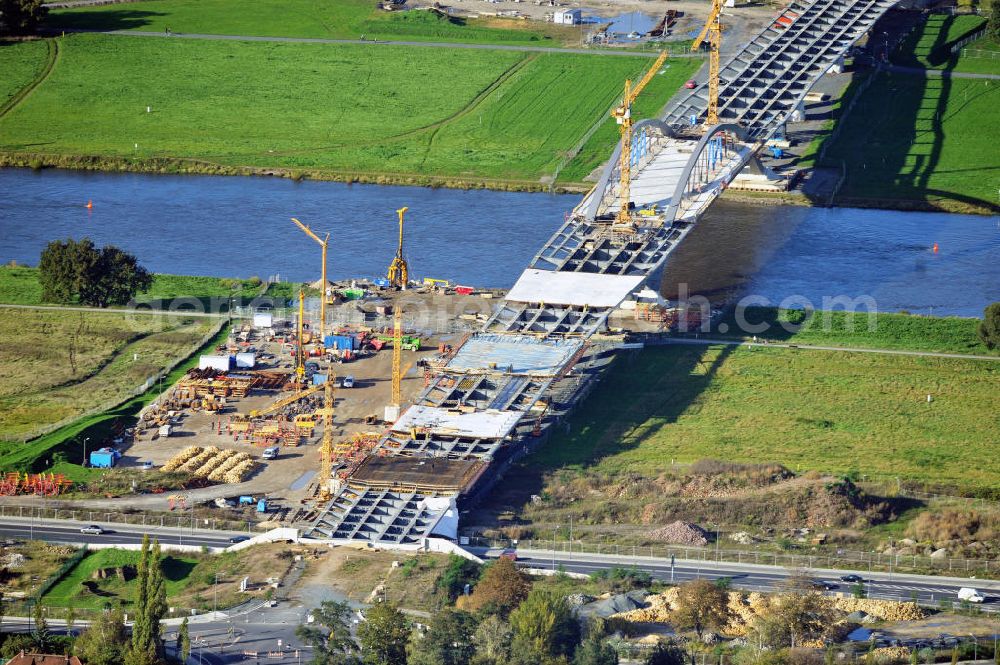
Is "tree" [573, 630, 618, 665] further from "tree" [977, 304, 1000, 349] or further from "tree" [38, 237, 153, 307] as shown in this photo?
"tree" [38, 237, 153, 307]

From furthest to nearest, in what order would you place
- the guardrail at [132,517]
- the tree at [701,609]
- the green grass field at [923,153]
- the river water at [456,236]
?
the green grass field at [923,153]
the river water at [456,236]
the guardrail at [132,517]
the tree at [701,609]

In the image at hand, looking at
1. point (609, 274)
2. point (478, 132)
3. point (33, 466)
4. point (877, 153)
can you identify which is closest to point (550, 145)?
point (478, 132)

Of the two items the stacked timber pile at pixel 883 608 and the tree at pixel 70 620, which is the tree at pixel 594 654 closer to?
the stacked timber pile at pixel 883 608

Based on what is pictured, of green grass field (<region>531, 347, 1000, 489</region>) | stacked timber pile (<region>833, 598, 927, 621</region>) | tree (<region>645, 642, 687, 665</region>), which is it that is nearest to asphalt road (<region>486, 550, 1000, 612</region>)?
stacked timber pile (<region>833, 598, 927, 621</region>)

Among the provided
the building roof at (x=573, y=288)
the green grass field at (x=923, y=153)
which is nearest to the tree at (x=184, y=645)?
the building roof at (x=573, y=288)

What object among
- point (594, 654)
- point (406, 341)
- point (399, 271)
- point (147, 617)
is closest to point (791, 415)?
point (406, 341)

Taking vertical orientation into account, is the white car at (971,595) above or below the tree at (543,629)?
above
